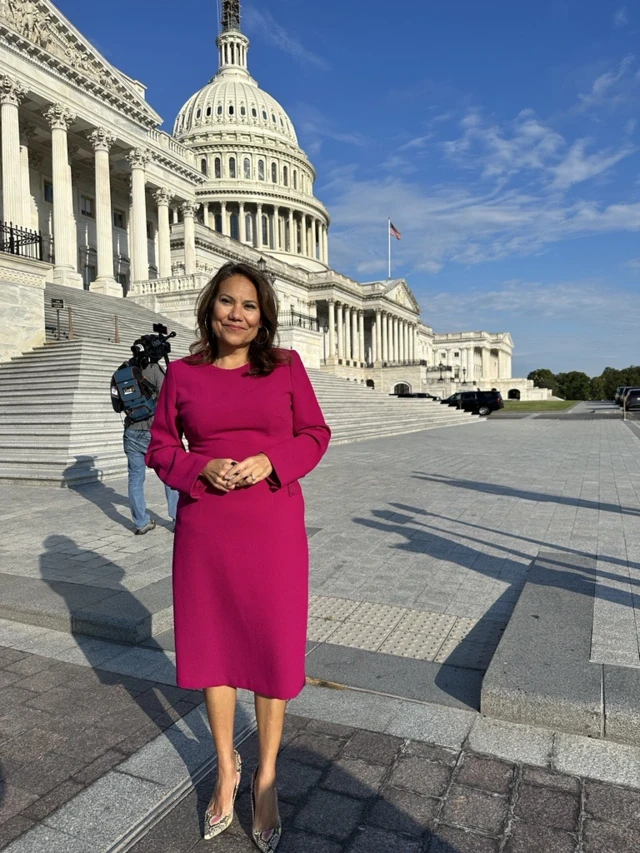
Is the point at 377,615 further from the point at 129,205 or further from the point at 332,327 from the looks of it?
the point at 332,327

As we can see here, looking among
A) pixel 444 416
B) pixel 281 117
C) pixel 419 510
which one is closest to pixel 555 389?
pixel 281 117

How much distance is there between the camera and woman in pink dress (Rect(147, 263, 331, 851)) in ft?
7.33

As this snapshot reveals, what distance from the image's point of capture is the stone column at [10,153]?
90.8 ft

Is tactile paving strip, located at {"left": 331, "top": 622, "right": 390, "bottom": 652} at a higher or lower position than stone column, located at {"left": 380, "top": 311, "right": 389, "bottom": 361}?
lower

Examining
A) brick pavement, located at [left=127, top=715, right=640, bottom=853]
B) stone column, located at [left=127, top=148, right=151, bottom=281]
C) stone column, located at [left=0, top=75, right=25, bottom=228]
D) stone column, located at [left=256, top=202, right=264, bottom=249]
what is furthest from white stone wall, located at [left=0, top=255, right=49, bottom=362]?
stone column, located at [left=256, top=202, right=264, bottom=249]

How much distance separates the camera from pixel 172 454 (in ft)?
7.77

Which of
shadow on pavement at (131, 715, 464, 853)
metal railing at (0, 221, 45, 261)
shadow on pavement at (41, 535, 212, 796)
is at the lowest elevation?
shadow on pavement at (41, 535, 212, 796)

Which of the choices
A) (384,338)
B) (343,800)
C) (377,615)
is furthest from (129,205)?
(384,338)

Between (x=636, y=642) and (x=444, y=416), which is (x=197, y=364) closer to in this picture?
(x=636, y=642)

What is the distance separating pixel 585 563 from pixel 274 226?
79532 mm

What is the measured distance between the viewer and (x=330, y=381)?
29.7 meters

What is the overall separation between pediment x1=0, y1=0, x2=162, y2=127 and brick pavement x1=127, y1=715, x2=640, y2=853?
3331 cm

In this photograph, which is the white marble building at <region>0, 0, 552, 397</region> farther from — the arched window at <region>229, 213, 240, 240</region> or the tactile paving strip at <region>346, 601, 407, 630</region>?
the tactile paving strip at <region>346, 601, 407, 630</region>

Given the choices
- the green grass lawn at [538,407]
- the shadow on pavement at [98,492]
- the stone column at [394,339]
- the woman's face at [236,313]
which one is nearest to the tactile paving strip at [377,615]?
the woman's face at [236,313]
